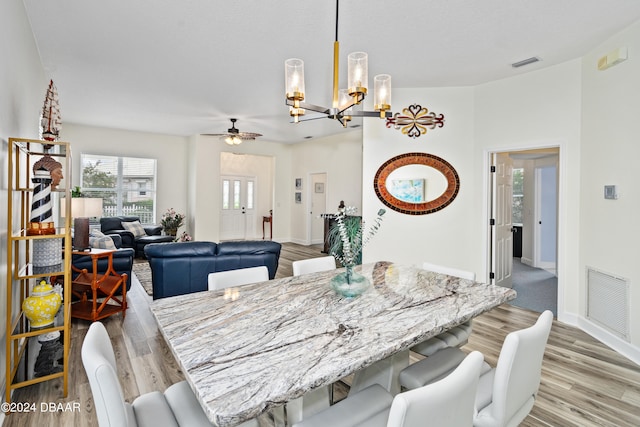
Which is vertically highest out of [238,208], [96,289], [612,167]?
[612,167]

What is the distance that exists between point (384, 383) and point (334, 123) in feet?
18.0

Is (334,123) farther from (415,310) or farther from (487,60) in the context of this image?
(415,310)

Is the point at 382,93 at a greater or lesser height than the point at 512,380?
greater

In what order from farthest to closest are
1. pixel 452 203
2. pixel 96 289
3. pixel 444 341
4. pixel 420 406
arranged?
1. pixel 452 203
2. pixel 96 289
3. pixel 444 341
4. pixel 420 406

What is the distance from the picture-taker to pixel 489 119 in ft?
13.4

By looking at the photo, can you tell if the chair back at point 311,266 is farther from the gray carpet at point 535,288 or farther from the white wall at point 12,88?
the gray carpet at point 535,288

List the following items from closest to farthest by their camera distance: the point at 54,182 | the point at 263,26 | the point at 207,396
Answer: the point at 207,396
the point at 54,182
the point at 263,26

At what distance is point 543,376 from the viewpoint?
2379mm

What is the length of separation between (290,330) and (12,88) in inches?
99.9

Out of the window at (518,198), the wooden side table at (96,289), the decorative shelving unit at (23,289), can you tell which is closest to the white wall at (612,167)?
the window at (518,198)

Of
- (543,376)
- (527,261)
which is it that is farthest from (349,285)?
(527,261)

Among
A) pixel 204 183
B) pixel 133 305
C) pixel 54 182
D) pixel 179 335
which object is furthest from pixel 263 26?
pixel 204 183

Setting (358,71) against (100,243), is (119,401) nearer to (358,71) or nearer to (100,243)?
(358,71)

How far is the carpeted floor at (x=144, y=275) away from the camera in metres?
4.56
